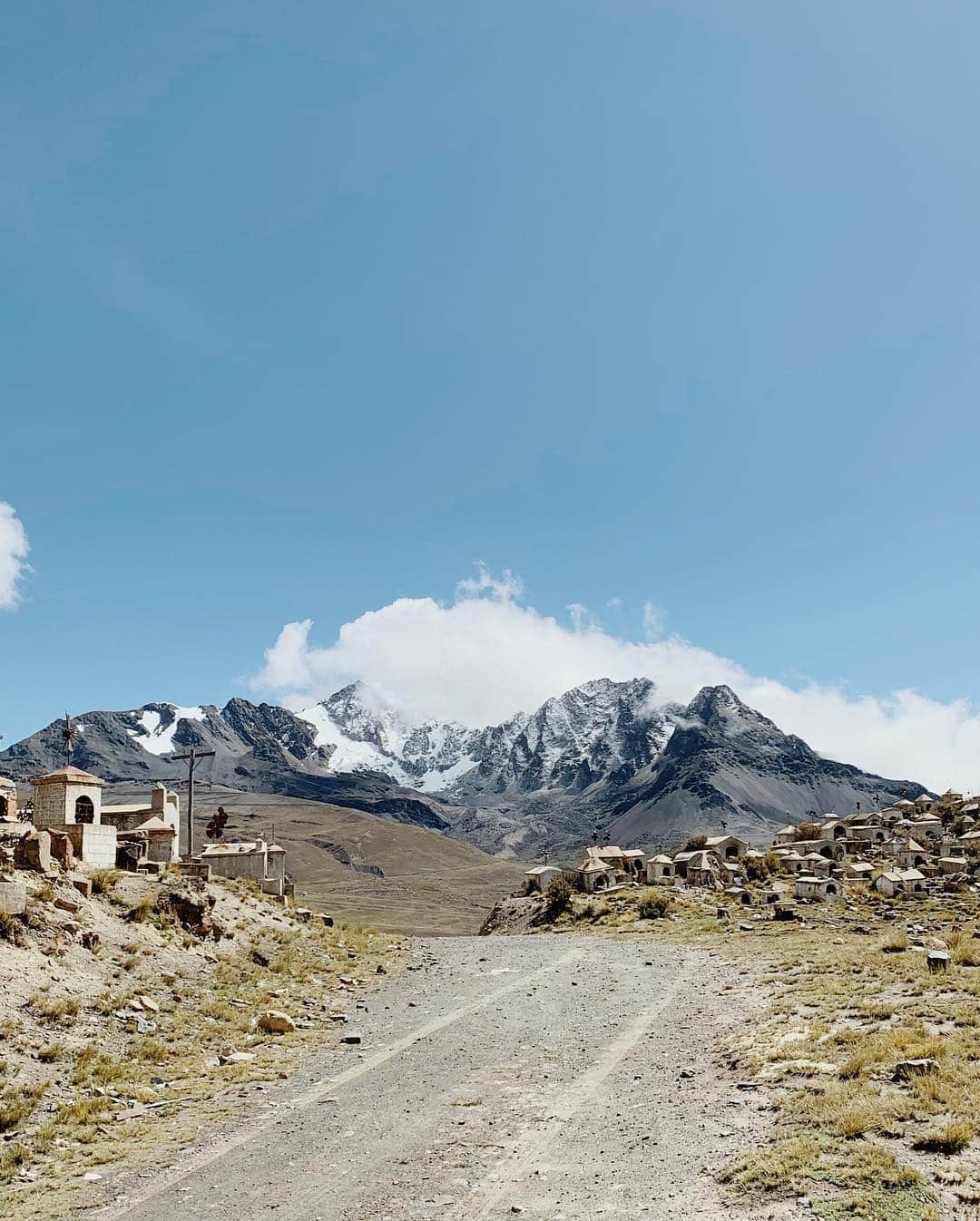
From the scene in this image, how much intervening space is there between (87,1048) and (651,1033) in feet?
38.0

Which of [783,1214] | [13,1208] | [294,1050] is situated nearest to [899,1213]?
[783,1214]

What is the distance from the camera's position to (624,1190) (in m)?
9.62

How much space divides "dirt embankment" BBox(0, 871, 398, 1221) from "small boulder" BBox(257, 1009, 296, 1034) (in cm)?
4

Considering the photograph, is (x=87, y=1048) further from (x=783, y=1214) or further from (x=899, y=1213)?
(x=899, y=1213)

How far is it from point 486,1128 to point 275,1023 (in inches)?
355

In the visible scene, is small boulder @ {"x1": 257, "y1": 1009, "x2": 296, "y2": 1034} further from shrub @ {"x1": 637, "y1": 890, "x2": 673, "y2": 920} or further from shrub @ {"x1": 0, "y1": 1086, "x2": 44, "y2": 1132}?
shrub @ {"x1": 637, "y1": 890, "x2": 673, "y2": 920}

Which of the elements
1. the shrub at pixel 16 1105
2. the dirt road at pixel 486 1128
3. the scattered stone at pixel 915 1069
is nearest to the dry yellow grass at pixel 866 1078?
the scattered stone at pixel 915 1069

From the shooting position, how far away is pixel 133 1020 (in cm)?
1798

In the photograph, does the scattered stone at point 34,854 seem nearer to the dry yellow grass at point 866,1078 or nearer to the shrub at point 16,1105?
the shrub at point 16,1105

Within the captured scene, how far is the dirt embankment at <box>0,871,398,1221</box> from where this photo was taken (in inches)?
476

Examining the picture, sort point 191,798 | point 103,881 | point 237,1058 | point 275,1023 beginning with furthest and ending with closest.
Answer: point 191,798 < point 103,881 < point 275,1023 < point 237,1058

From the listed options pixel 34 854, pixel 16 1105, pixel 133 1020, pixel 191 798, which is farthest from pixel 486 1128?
pixel 191 798

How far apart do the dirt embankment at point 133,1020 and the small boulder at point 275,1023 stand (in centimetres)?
4

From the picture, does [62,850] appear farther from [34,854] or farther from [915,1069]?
[915,1069]
